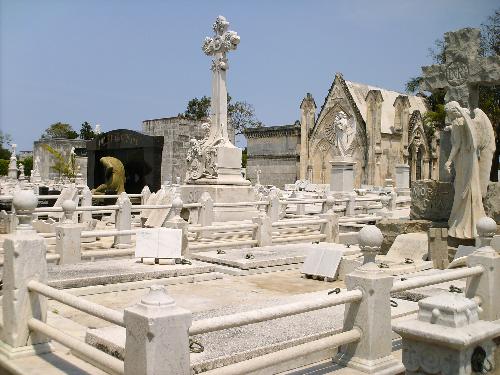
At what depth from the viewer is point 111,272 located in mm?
9016

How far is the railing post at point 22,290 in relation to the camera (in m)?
5.22

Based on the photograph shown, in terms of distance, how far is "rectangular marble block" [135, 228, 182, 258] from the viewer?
10000 millimetres

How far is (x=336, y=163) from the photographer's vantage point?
23.8 metres

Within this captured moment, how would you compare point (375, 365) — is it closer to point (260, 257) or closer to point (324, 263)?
point (324, 263)

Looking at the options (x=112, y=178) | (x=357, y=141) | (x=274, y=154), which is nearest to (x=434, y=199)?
(x=112, y=178)

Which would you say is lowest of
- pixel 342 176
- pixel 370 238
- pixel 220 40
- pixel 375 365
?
pixel 375 365

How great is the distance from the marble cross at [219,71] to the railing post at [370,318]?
41.1ft

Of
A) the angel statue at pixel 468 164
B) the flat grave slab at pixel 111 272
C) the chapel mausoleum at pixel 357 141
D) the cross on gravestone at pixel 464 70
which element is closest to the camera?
the flat grave slab at pixel 111 272

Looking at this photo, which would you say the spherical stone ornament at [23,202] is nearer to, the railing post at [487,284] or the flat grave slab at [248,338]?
the flat grave slab at [248,338]

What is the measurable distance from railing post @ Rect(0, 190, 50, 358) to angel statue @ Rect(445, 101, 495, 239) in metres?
7.06

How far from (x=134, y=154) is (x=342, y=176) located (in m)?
8.72

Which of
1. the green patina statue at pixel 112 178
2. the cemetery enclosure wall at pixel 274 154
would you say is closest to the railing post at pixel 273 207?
the green patina statue at pixel 112 178

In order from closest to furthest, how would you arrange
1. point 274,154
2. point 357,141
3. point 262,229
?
point 262,229 < point 357,141 < point 274,154

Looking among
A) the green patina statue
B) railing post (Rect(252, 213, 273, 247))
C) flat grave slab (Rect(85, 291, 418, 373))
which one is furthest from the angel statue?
the green patina statue
